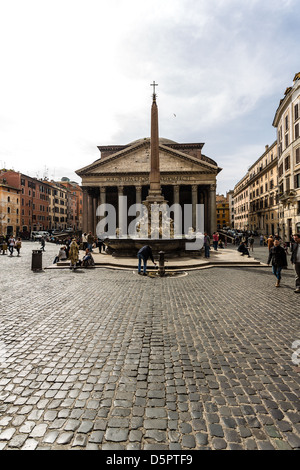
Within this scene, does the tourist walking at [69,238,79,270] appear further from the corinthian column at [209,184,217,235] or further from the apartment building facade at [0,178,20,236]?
the apartment building facade at [0,178,20,236]

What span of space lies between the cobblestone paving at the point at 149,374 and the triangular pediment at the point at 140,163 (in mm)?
33983

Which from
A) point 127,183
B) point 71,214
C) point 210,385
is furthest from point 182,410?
point 71,214

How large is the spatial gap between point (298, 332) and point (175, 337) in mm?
2295

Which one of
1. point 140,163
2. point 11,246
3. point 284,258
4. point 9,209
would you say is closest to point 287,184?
point 140,163

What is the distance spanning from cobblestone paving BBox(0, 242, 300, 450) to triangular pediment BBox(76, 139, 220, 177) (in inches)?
1338

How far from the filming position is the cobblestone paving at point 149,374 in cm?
246

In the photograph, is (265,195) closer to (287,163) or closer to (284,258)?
(287,163)

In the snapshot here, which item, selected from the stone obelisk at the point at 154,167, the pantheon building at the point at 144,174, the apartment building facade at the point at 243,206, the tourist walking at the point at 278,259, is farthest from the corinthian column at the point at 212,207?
the tourist walking at the point at 278,259

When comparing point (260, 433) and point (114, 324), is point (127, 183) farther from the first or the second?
point (260, 433)

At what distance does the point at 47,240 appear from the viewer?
144 feet

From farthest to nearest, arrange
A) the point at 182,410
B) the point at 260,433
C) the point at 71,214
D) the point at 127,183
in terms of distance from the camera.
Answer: the point at 71,214
the point at 127,183
the point at 182,410
the point at 260,433

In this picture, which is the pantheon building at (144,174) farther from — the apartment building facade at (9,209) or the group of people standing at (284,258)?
the group of people standing at (284,258)

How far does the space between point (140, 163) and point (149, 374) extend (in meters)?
38.4
